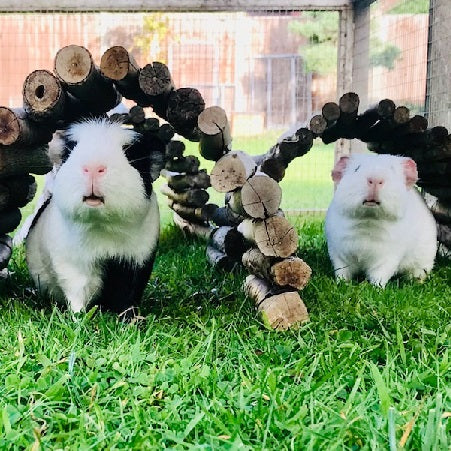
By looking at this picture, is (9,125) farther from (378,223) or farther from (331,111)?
(378,223)

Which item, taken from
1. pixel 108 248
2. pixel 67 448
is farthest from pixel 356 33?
pixel 67 448

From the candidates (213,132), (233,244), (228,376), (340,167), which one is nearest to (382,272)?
(340,167)

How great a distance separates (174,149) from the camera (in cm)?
598

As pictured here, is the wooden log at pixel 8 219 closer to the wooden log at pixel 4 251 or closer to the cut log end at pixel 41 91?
the wooden log at pixel 4 251

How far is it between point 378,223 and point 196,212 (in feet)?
7.20

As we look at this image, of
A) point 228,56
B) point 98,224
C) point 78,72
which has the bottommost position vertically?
point 98,224

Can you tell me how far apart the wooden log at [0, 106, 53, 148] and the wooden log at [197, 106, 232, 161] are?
868 millimetres

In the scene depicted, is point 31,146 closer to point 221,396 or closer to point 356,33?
point 221,396

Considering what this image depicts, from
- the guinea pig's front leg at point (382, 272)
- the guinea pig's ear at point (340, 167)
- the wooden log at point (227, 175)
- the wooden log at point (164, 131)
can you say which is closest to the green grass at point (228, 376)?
the guinea pig's front leg at point (382, 272)

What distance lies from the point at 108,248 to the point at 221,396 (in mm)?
1385

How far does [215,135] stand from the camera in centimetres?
337

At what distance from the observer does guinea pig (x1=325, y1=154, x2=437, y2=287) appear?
13.9ft

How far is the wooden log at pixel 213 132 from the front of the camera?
11.0 ft

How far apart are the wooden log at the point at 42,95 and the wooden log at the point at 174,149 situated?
2.63 m
